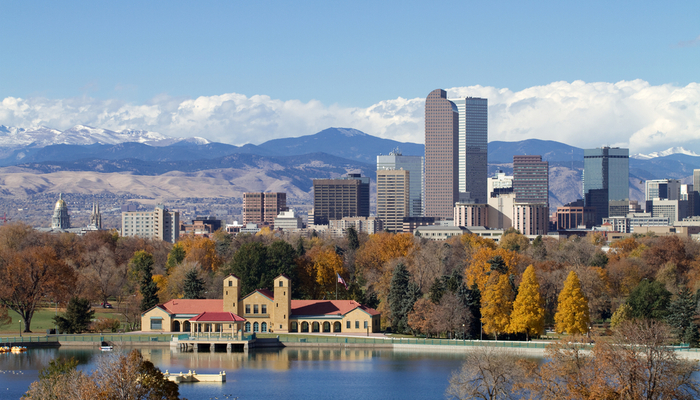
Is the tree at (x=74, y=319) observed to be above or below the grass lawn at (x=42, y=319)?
above

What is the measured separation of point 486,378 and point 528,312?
121ft

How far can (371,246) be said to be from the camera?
152 metres

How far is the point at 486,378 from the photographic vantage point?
60344 millimetres

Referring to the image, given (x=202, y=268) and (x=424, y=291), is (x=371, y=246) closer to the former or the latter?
(x=202, y=268)

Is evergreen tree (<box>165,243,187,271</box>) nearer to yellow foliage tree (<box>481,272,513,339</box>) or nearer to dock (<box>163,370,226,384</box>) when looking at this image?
yellow foliage tree (<box>481,272,513,339</box>)

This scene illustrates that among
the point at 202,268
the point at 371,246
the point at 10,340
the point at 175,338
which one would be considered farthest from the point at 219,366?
the point at 371,246

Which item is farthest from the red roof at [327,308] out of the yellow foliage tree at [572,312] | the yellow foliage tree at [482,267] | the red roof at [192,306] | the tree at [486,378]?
the tree at [486,378]

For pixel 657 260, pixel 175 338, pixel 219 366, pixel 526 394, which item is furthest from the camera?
pixel 657 260

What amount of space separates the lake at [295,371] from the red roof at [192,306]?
12810 millimetres

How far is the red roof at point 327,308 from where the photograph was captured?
350ft

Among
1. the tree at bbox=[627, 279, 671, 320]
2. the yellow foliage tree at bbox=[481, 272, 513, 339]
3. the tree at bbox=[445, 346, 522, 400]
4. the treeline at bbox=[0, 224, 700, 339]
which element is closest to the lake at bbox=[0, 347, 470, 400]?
the tree at bbox=[445, 346, 522, 400]

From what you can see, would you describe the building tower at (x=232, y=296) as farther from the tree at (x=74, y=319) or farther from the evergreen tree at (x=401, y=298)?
the evergreen tree at (x=401, y=298)

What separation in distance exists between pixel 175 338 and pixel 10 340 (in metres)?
15.5

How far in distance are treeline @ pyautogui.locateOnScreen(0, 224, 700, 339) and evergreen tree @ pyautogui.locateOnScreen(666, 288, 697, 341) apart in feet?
0.30
